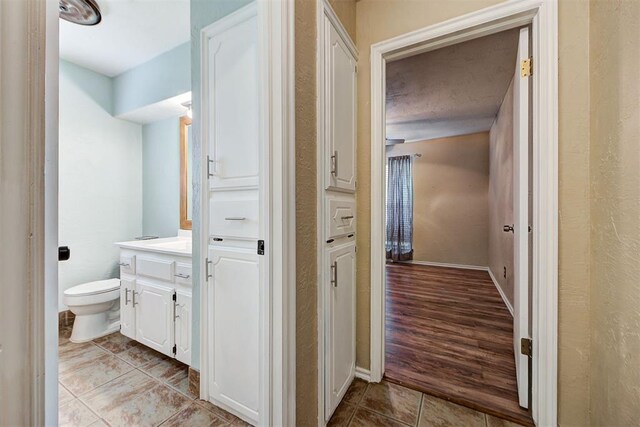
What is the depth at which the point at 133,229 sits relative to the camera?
2.89m

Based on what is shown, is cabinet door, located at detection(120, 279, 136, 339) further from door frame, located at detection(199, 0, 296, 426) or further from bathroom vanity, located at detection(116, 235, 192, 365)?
door frame, located at detection(199, 0, 296, 426)

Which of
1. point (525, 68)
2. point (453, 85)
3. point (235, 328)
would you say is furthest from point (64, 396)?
point (453, 85)

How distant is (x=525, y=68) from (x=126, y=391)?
2.82 metres

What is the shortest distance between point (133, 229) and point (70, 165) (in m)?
0.80

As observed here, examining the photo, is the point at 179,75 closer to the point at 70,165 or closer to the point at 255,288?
the point at 70,165

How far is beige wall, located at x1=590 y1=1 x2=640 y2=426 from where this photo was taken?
0.86 meters

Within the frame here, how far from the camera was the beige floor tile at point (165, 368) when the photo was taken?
176cm

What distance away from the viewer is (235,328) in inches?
52.7

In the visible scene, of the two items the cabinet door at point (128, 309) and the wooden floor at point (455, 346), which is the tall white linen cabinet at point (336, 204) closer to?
the wooden floor at point (455, 346)

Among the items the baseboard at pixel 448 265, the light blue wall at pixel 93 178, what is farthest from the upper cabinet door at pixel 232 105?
the baseboard at pixel 448 265

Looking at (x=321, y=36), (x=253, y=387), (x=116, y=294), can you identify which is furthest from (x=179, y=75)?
(x=253, y=387)

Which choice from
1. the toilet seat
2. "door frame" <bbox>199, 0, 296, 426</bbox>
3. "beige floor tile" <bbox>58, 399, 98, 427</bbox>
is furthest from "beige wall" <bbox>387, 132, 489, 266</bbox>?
"beige floor tile" <bbox>58, 399, 98, 427</bbox>

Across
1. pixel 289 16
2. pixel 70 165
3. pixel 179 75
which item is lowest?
pixel 70 165

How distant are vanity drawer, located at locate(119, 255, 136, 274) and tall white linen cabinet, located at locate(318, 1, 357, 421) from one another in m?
1.54
